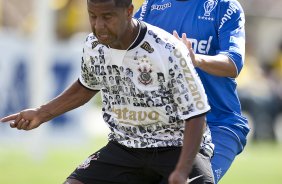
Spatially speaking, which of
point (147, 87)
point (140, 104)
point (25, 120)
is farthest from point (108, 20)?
point (25, 120)

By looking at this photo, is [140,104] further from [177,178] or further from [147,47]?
[177,178]

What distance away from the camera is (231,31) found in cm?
747

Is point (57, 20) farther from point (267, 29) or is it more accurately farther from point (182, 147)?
point (182, 147)

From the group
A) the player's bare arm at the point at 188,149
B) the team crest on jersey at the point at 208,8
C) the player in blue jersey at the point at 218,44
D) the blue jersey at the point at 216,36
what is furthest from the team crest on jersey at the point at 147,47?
the team crest on jersey at the point at 208,8

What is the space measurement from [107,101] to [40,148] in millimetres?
9885

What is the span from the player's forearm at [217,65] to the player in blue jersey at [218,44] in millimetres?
172

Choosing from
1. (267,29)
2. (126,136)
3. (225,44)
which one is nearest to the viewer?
(126,136)

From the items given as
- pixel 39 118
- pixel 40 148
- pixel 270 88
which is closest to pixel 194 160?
pixel 39 118

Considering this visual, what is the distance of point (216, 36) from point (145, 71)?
3.78ft

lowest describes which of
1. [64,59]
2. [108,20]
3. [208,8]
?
[64,59]

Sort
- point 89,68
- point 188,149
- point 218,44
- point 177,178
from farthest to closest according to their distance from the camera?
point 218,44 → point 89,68 → point 188,149 → point 177,178

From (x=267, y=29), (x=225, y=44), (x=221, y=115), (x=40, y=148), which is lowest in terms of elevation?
(x=267, y=29)

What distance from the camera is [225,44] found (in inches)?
292

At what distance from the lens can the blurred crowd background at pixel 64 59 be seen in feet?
55.7
